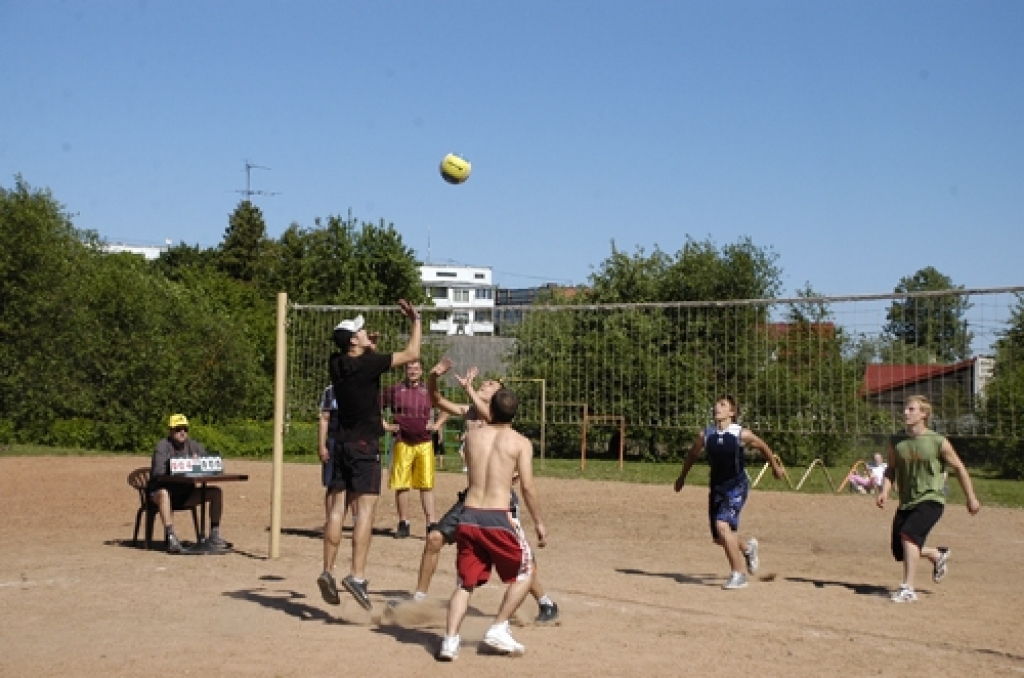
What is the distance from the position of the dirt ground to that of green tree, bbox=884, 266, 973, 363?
233cm

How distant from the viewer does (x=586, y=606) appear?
33.0ft

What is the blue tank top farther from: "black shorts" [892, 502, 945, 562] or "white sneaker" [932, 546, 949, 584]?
"white sneaker" [932, 546, 949, 584]

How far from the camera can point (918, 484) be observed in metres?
11.0

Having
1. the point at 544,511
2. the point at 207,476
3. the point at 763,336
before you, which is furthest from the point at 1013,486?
the point at 207,476

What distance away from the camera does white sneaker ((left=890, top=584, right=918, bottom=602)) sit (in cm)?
1070

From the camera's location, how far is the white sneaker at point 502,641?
316 inches

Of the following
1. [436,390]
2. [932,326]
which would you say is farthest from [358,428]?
[932,326]

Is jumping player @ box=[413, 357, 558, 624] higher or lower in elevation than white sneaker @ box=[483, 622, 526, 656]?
higher

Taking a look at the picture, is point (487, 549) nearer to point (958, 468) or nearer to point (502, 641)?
point (502, 641)

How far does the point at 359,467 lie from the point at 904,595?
15.2 ft

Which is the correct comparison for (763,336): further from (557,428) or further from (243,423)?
(243,423)

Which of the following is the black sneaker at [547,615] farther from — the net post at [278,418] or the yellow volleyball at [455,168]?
the yellow volleyball at [455,168]

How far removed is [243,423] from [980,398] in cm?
2301

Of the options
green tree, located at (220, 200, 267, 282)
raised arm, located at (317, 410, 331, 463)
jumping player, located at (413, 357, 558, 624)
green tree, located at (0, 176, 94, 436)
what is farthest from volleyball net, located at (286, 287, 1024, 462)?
green tree, located at (220, 200, 267, 282)
